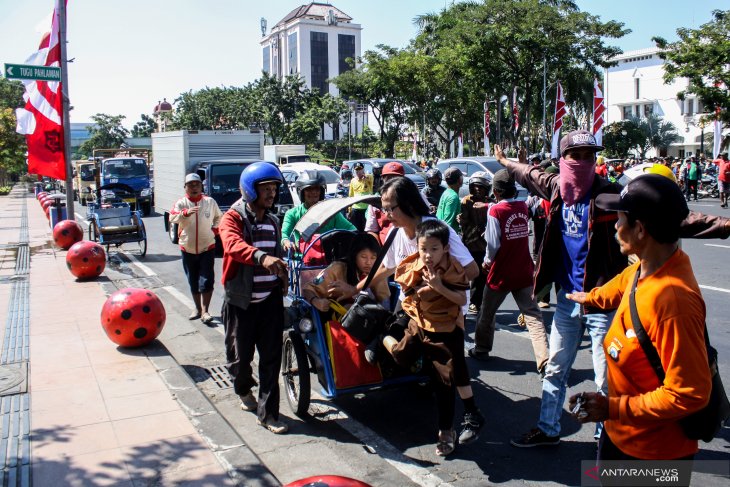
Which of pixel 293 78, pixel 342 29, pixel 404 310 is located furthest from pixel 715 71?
pixel 342 29

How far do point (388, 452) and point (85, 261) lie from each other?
8.25 m

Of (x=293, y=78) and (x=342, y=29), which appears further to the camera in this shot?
(x=342, y=29)

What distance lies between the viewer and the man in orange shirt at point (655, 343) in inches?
89.0

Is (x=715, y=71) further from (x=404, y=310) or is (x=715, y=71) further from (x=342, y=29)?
(x=342, y=29)

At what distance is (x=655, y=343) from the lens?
234cm

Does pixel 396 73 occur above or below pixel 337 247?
above

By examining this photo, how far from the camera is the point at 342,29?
364ft

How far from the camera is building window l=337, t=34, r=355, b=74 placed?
11144 centimetres

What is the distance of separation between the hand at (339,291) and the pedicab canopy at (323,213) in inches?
18.1

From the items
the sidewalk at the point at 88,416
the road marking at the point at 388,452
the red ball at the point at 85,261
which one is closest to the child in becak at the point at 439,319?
the road marking at the point at 388,452

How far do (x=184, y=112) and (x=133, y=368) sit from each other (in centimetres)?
8049

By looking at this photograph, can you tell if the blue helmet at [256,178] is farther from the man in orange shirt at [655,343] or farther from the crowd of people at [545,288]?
the man in orange shirt at [655,343]

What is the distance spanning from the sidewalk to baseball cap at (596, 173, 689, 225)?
10.0 feet

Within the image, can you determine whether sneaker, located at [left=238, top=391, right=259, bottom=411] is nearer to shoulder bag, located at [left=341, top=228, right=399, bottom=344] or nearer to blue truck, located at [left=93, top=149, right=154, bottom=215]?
shoulder bag, located at [left=341, top=228, right=399, bottom=344]
